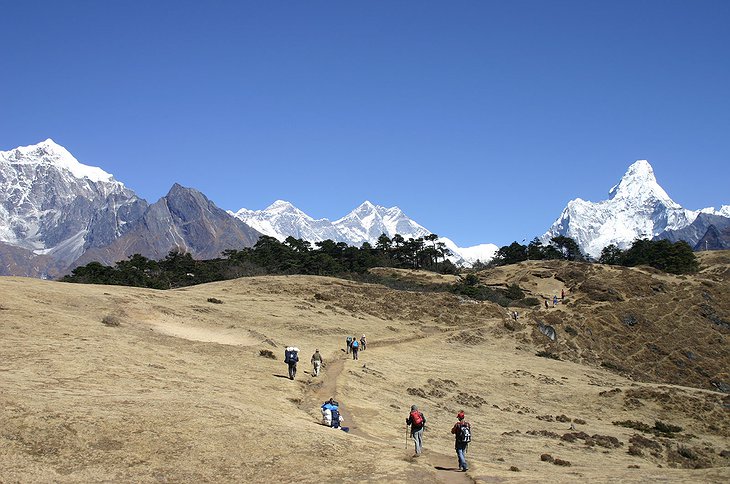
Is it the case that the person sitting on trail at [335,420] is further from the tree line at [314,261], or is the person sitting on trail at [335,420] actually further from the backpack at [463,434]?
the tree line at [314,261]

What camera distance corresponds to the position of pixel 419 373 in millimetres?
48250

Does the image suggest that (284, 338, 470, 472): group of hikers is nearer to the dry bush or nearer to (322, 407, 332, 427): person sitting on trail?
(322, 407, 332, 427): person sitting on trail

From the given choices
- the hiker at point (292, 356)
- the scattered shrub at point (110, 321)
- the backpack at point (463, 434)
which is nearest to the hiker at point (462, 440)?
the backpack at point (463, 434)

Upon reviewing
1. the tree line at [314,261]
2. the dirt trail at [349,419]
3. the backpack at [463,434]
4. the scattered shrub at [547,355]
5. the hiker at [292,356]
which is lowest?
the dirt trail at [349,419]

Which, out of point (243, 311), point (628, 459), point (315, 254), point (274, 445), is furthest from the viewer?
point (315, 254)

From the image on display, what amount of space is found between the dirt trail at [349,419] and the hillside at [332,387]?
0.15 meters

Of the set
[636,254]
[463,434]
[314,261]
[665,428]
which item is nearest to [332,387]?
[463,434]

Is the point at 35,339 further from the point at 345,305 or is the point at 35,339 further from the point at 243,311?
the point at 345,305

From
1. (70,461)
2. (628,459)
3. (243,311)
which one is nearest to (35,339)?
(70,461)

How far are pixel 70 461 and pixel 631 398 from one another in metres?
44.6

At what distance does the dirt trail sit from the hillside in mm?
146

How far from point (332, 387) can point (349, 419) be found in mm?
6621

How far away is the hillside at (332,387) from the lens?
20.6 m

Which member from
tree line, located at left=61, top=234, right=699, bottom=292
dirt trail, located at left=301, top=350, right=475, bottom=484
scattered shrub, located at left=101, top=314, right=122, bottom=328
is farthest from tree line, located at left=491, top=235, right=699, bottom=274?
scattered shrub, located at left=101, top=314, right=122, bottom=328
